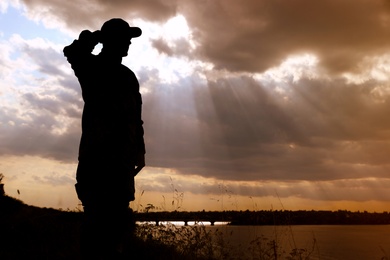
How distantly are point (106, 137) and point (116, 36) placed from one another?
1.27 m

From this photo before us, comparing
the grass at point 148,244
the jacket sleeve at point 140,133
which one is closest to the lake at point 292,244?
the grass at point 148,244

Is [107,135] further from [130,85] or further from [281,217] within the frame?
[281,217]

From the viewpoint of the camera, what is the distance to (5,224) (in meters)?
10.4

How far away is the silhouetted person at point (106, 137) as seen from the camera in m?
4.61

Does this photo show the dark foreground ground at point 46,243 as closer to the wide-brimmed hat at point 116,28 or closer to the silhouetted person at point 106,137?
the silhouetted person at point 106,137

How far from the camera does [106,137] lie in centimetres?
465

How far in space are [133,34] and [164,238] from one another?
6.10 m

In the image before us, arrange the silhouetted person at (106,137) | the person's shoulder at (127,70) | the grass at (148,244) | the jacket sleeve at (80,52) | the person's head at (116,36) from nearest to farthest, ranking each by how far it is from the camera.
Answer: the silhouetted person at (106,137)
the jacket sleeve at (80,52)
the person's head at (116,36)
the person's shoulder at (127,70)
the grass at (148,244)

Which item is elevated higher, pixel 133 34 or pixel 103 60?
pixel 133 34

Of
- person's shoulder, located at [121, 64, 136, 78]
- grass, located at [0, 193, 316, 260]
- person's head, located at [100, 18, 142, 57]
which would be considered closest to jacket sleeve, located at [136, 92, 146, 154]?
person's shoulder, located at [121, 64, 136, 78]

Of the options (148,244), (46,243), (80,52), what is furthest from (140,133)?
(148,244)

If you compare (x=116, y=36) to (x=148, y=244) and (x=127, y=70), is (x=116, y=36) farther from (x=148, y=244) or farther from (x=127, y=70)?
(x=148, y=244)

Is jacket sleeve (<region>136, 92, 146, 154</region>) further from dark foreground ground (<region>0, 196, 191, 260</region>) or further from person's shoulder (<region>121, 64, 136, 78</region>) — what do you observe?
dark foreground ground (<region>0, 196, 191, 260</region>)

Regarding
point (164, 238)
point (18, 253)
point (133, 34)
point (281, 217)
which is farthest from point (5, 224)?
point (133, 34)
